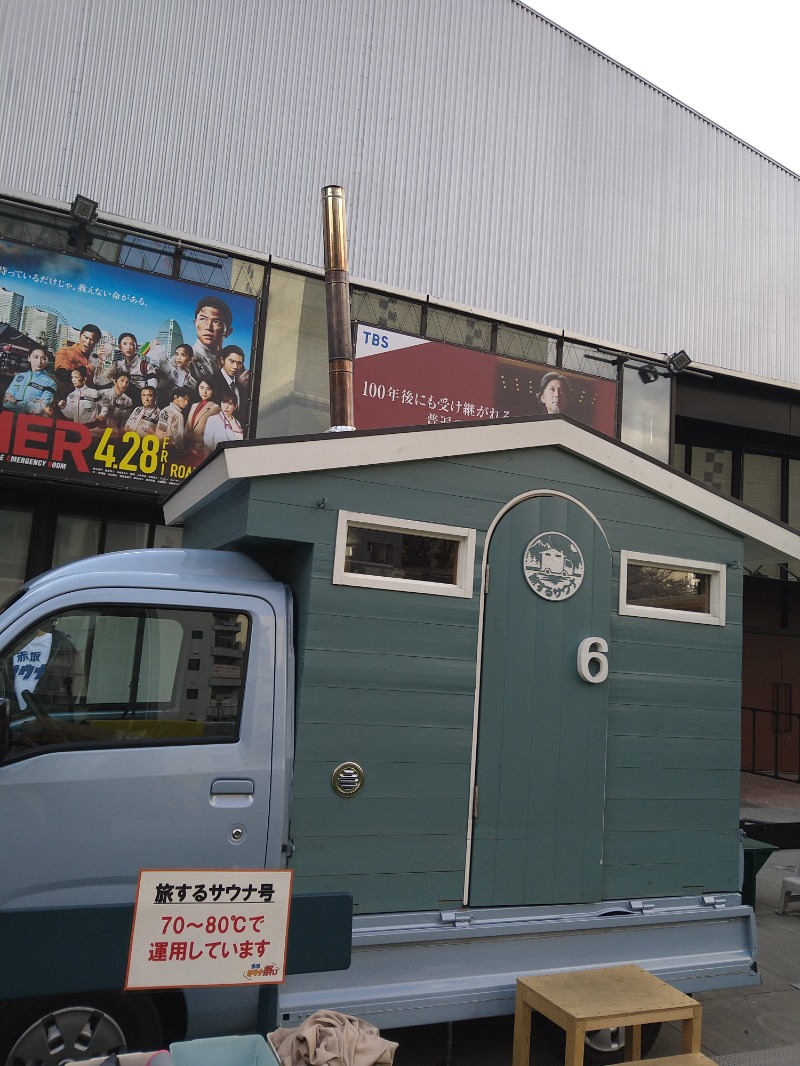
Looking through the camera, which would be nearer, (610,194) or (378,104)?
(378,104)

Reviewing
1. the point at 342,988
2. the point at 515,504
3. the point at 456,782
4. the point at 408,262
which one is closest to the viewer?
the point at 342,988

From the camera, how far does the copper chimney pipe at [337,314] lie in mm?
6488

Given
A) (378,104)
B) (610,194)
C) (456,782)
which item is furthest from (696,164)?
(456,782)

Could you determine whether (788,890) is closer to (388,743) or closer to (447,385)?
(388,743)

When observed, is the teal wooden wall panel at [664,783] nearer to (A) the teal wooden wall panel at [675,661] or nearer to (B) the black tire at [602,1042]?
(A) the teal wooden wall panel at [675,661]

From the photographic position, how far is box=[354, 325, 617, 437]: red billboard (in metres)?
11.9

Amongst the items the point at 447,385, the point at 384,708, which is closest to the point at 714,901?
the point at 384,708

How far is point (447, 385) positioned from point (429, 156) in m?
3.66

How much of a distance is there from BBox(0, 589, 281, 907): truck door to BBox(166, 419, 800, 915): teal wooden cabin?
25 centimetres

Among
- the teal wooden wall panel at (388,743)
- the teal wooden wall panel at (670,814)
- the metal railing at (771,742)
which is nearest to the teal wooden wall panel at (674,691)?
the teal wooden wall panel at (670,814)

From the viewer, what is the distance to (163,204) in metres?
11.2

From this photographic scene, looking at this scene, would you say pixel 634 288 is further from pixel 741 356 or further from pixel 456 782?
pixel 456 782

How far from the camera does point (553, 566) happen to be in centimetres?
452

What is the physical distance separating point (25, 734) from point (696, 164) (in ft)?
52.0
